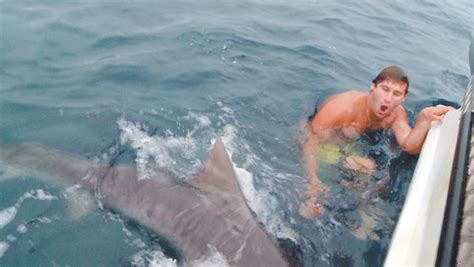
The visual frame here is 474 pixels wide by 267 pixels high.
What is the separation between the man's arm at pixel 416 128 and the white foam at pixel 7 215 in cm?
324

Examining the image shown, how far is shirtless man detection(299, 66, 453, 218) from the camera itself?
3979 mm

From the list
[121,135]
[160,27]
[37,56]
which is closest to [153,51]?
[160,27]

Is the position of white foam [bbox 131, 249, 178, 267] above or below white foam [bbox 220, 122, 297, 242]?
below

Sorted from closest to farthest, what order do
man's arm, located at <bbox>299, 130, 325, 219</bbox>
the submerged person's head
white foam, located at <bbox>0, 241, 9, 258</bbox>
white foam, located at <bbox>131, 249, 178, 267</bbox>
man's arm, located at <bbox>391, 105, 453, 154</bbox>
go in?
white foam, located at <bbox>0, 241, 9, 258</bbox> → white foam, located at <bbox>131, 249, 178, 267</bbox> → man's arm, located at <bbox>299, 130, 325, 219</bbox> → man's arm, located at <bbox>391, 105, 453, 154</bbox> → the submerged person's head

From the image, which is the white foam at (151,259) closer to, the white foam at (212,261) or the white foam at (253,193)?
the white foam at (212,261)

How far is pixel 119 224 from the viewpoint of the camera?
3.34 meters

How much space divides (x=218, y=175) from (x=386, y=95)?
171 cm

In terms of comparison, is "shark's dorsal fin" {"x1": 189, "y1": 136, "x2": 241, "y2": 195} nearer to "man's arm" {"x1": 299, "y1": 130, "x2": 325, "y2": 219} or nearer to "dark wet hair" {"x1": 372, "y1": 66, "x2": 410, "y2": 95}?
"man's arm" {"x1": 299, "y1": 130, "x2": 325, "y2": 219}

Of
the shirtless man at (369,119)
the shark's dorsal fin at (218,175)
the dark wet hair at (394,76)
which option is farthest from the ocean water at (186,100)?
the dark wet hair at (394,76)

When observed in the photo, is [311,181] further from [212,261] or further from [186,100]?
[186,100]

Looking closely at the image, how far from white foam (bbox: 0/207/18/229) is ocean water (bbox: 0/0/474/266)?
0.03 ft

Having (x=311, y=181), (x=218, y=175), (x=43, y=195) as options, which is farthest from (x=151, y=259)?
(x=311, y=181)

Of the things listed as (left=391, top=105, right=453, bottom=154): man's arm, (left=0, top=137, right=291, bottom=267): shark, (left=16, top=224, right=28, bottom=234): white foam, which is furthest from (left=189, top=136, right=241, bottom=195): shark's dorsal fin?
(left=391, top=105, right=453, bottom=154): man's arm

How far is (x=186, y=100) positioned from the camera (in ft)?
16.4
